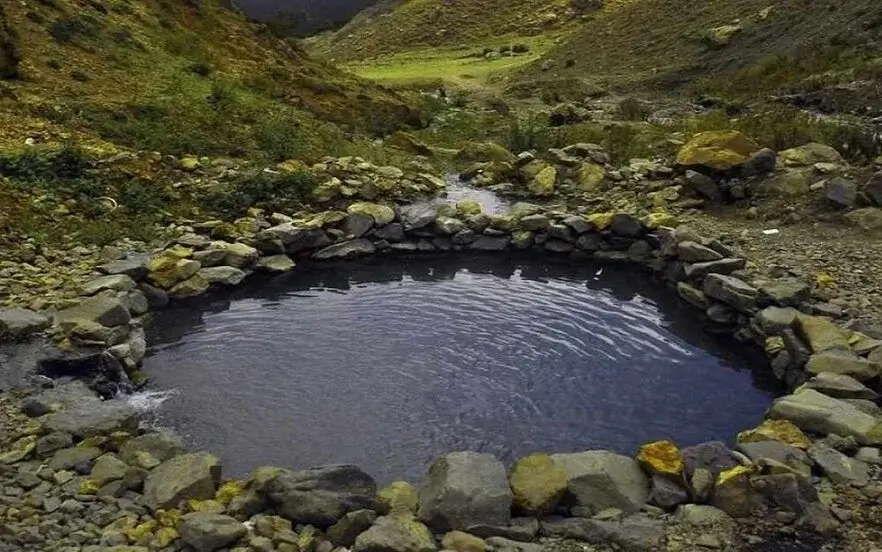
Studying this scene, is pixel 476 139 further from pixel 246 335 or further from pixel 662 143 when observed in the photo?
pixel 246 335

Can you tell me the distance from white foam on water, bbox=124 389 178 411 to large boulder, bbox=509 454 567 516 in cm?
467

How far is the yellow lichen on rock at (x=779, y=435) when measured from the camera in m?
8.06

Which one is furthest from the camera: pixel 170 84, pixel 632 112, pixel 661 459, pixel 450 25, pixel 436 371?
pixel 450 25

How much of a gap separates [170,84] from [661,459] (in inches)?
719

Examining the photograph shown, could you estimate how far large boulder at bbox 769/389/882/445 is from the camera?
800 centimetres

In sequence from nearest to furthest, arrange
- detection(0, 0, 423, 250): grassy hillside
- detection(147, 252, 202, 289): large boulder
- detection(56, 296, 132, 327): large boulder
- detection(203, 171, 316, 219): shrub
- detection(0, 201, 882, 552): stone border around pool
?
1. detection(0, 201, 882, 552): stone border around pool
2. detection(56, 296, 132, 327): large boulder
3. detection(147, 252, 202, 289): large boulder
4. detection(0, 0, 423, 250): grassy hillside
5. detection(203, 171, 316, 219): shrub

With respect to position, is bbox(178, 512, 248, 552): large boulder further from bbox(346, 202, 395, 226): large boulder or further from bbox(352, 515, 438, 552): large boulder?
bbox(346, 202, 395, 226): large boulder

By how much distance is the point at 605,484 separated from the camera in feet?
24.0

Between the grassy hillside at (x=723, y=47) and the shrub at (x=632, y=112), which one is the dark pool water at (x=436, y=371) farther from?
the grassy hillside at (x=723, y=47)

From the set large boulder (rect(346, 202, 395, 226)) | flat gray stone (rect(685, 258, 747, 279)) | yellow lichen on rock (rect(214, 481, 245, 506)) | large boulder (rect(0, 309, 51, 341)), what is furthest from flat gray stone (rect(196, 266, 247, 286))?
flat gray stone (rect(685, 258, 747, 279))

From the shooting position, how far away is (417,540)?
651cm

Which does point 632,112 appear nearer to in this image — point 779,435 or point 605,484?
point 779,435

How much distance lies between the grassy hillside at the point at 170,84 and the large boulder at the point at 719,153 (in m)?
8.65

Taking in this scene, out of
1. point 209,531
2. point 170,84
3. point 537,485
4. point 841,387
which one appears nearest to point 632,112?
point 170,84
